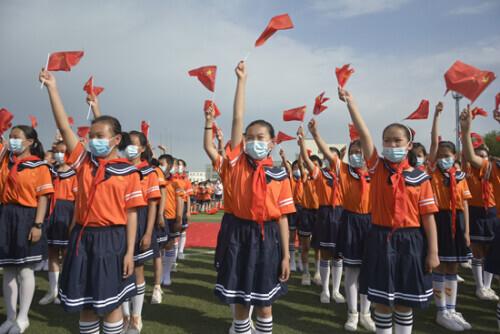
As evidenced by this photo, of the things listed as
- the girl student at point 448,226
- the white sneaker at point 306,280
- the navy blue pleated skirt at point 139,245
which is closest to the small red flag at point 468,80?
the girl student at point 448,226

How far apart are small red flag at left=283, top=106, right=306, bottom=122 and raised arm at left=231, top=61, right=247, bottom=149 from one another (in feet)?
9.81

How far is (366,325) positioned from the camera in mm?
5266

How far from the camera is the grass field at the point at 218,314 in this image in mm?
5203

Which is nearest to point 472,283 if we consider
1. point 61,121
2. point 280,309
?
point 280,309

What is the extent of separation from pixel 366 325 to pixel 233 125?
3.49 m

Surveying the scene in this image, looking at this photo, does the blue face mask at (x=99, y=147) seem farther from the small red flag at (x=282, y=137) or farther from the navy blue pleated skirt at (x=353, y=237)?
the small red flag at (x=282, y=137)

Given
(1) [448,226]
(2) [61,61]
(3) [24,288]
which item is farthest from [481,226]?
(3) [24,288]

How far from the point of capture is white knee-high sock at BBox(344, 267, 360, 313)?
5309 mm

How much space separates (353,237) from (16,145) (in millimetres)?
4770

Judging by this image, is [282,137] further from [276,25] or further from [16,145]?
[16,145]

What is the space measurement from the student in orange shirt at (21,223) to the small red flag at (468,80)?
5.01 meters

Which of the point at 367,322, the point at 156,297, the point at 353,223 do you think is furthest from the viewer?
the point at 156,297

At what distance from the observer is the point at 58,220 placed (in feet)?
21.2

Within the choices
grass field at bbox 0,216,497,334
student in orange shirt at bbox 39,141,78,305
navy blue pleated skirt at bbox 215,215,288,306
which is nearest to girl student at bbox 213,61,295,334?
navy blue pleated skirt at bbox 215,215,288,306
